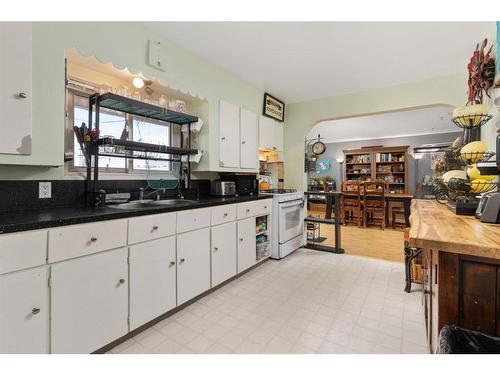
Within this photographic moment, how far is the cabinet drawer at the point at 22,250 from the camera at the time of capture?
3.52ft

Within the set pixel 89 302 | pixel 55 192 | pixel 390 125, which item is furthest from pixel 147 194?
pixel 390 125

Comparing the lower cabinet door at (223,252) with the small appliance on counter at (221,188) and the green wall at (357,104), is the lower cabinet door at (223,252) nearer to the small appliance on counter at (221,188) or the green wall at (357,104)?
the small appliance on counter at (221,188)

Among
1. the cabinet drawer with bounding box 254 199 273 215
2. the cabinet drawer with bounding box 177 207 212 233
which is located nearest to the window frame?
the cabinet drawer with bounding box 177 207 212 233

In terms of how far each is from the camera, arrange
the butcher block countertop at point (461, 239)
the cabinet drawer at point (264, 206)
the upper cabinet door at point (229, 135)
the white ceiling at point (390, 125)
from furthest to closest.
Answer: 1. the white ceiling at point (390, 125)
2. the cabinet drawer at point (264, 206)
3. the upper cabinet door at point (229, 135)
4. the butcher block countertop at point (461, 239)

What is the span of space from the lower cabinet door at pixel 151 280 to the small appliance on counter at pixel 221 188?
1060 mm

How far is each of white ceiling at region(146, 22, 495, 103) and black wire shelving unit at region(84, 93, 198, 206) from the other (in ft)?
2.13

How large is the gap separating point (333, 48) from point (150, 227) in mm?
2270

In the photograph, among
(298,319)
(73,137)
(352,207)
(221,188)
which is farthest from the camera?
(352,207)

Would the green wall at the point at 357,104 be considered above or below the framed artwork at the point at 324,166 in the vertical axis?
above

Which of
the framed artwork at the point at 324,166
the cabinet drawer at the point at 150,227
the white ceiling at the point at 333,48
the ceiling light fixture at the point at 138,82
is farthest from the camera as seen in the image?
the framed artwork at the point at 324,166

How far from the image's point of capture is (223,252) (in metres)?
2.37

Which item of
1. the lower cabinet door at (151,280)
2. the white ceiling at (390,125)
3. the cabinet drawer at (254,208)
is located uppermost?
the white ceiling at (390,125)

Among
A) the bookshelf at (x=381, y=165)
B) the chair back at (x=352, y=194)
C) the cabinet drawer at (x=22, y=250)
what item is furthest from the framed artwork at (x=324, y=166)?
the cabinet drawer at (x=22, y=250)

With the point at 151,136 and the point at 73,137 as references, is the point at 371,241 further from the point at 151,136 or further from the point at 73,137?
the point at 73,137
